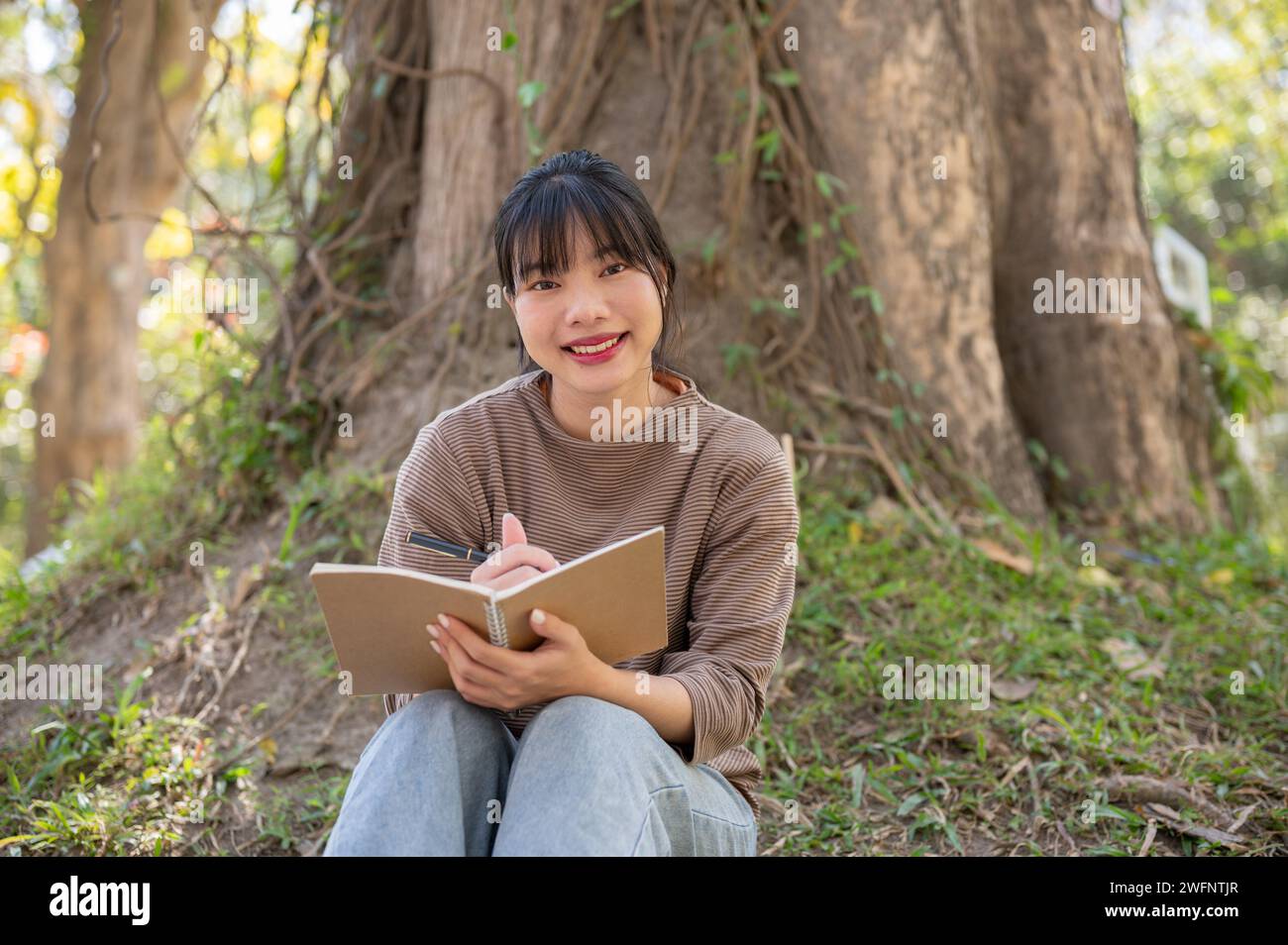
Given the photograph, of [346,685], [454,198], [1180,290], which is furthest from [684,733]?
[1180,290]

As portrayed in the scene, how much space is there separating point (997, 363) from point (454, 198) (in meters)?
2.09

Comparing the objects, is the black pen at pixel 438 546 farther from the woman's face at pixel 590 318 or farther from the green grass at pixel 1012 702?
the green grass at pixel 1012 702

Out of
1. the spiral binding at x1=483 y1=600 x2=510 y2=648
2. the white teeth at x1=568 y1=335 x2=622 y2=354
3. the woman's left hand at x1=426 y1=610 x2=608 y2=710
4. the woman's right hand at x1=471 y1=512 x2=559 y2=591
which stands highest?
the white teeth at x1=568 y1=335 x2=622 y2=354

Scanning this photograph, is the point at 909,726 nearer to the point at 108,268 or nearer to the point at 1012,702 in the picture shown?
the point at 1012,702

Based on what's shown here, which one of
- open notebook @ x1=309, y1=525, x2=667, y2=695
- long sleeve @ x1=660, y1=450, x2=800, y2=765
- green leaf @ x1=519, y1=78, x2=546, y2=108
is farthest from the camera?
green leaf @ x1=519, y1=78, x2=546, y2=108

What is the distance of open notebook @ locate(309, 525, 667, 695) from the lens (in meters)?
1.69

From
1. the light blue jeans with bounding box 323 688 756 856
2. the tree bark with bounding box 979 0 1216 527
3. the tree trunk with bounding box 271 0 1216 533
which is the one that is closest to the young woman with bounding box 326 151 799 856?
the light blue jeans with bounding box 323 688 756 856

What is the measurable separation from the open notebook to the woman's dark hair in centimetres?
57

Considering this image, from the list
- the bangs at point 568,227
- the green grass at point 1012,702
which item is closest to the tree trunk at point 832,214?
the green grass at point 1012,702

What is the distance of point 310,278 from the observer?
4.30m

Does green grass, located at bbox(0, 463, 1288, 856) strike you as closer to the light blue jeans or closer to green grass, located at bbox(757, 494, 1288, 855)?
green grass, located at bbox(757, 494, 1288, 855)

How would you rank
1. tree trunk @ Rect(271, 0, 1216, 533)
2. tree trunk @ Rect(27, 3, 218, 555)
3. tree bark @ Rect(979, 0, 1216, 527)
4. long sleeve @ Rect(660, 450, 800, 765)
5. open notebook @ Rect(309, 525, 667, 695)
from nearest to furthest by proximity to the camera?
1. open notebook @ Rect(309, 525, 667, 695)
2. long sleeve @ Rect(660, 450, 800, 765)
3. tree trunk @ Rect(271, 0, 1216, 533)
4. tree bark @ Rect(979, 0, 1216, 527)
5. tree trunk @ Rect(27, 3, 218, 555)

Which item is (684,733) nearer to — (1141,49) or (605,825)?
(605,825)

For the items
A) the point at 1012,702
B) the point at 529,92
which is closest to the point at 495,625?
the point at 1012,702
